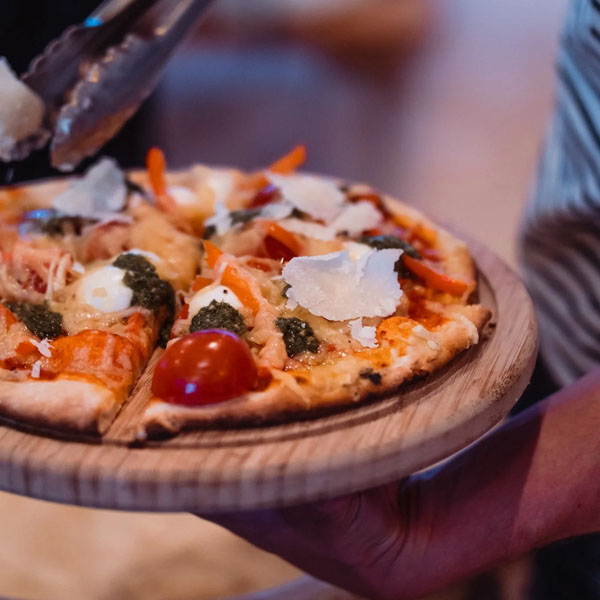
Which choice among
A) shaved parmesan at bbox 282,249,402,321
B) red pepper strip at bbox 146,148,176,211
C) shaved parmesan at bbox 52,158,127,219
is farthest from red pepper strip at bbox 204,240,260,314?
red pepper strip at bbox 146,148,176,211

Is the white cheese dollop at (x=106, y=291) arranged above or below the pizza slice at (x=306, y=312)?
below

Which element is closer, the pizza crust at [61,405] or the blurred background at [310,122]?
the pizza crust at [61,405]

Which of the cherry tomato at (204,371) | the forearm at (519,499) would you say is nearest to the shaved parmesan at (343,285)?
the cherry tomato at (204,371)

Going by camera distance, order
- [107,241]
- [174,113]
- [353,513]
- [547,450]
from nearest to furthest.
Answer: [353,513]
[547,450]
[107,241]
[174,113]

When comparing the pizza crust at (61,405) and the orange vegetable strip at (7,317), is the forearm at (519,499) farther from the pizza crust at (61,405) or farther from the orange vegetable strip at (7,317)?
the orange vegetable strip at (7,317)

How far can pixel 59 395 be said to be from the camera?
1.65 meters

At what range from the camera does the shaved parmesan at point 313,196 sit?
8.28 feet

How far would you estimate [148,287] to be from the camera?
2.10 meters

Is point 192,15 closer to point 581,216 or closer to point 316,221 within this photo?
point 316,221

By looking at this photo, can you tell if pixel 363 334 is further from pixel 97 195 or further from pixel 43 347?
pixel 97 195

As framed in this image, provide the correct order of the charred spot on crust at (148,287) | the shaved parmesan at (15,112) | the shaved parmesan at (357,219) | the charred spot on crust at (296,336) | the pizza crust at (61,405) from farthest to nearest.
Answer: the shaved parmesan at (357,219), the shaved parmesan at (15,112), the charred spot on crust at (148,287), the charred spot on crust at (296,336), the pizza crust at (61,405)

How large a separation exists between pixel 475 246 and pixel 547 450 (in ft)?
2.95

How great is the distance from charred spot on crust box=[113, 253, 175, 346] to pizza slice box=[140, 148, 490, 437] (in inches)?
3.1

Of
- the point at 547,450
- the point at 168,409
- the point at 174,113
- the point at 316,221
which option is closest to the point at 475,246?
the point at 316,221
